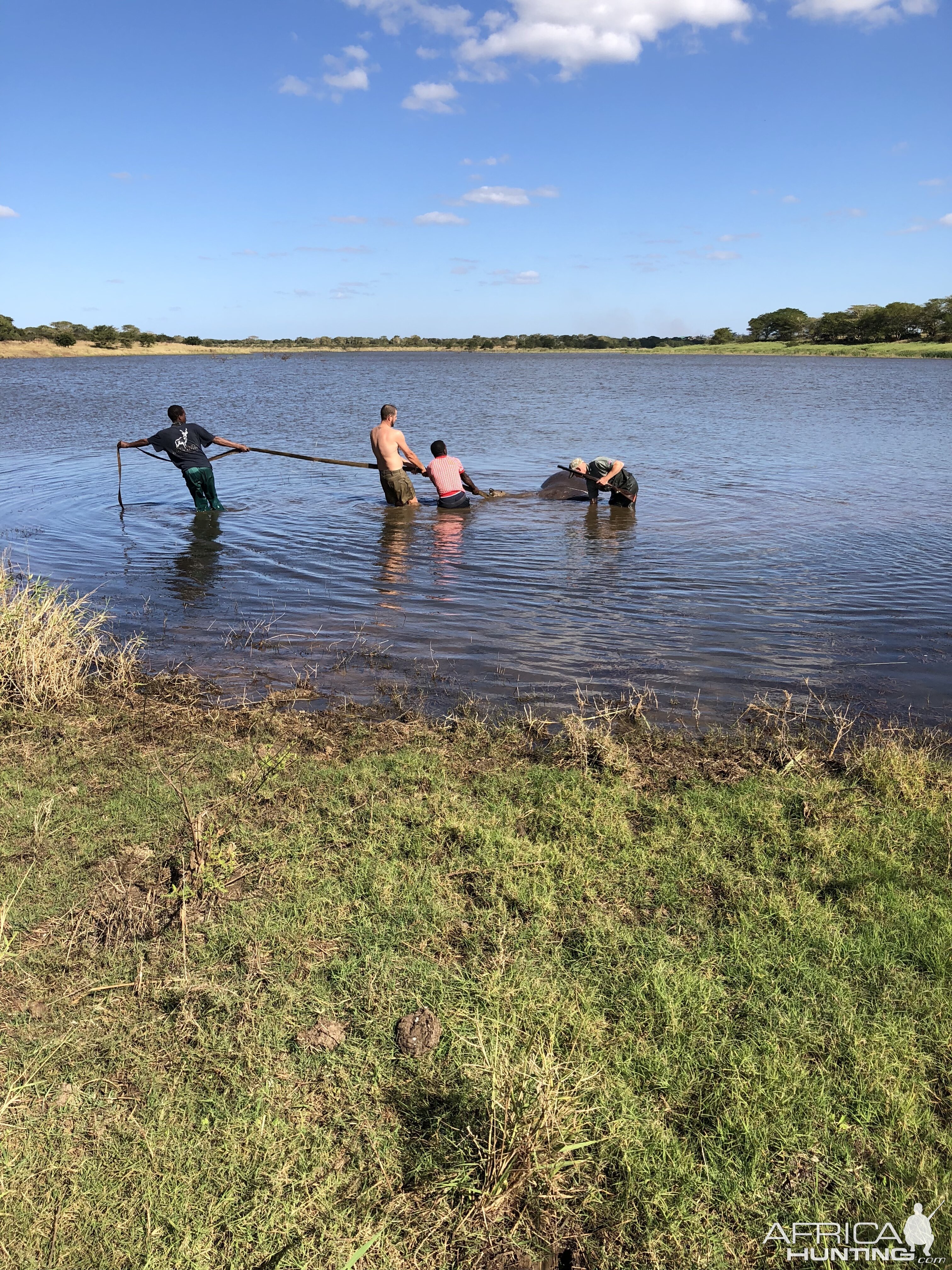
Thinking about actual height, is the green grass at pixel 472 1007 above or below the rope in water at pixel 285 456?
below

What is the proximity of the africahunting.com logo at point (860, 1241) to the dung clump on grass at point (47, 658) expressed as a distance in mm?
6041

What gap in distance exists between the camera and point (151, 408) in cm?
3681

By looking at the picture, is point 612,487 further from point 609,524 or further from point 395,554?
point 395,554

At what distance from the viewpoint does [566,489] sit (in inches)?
704

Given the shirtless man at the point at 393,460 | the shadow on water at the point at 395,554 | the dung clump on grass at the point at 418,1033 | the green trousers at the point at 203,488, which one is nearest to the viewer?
the dung clump on grass at the point at 418,1033

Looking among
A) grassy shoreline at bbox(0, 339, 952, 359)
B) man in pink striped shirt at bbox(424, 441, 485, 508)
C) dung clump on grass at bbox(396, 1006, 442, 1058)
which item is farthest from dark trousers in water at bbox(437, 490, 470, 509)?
grassy shoreline at bbox(0, 339, 952, 359)

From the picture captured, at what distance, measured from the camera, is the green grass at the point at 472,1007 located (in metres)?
2.72

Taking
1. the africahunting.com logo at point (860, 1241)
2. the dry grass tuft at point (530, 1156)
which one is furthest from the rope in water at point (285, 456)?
the africahunting.com logo at point (860, 1241)

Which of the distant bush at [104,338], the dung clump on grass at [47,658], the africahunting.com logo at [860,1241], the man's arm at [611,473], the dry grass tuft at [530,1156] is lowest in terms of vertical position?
the africahunting.com logo at [860,1241]

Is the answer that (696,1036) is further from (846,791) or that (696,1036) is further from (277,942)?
(846,791)

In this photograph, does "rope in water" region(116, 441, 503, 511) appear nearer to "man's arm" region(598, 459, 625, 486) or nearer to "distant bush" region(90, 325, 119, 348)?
"man's arm" region(598, 459, 625, 486)

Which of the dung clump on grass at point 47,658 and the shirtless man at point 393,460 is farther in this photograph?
the shirtless man at point 393,460

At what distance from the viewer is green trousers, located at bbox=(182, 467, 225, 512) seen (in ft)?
51.6

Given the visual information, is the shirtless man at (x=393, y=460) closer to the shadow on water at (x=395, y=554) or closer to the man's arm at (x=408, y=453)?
the man's arm at (x=408, y=453)
